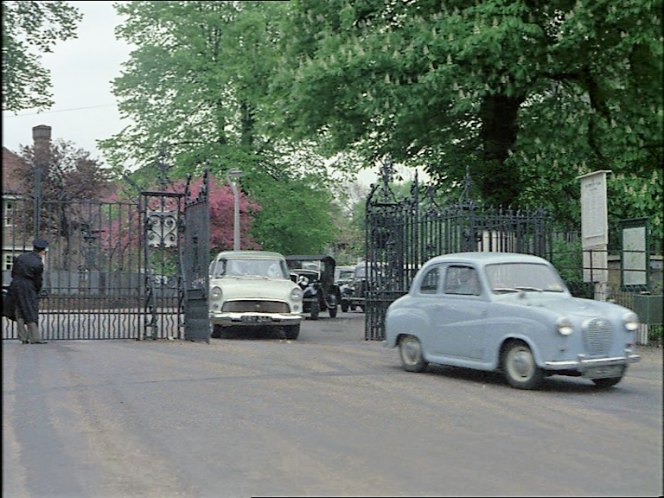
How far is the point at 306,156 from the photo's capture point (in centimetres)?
3838

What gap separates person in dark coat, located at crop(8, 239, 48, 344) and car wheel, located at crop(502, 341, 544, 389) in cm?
822

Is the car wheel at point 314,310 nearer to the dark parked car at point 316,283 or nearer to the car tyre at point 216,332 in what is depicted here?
the dark parked car at point 316,283

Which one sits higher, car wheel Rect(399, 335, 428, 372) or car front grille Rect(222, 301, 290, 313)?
car front grille Rect(222, 301, 290, 313)

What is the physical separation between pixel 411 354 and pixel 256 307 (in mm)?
6925

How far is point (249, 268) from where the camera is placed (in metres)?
18.2

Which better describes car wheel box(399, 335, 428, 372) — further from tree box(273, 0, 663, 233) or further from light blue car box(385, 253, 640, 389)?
tree box(273, 0, 663, 233)

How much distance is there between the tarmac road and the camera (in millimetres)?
1520

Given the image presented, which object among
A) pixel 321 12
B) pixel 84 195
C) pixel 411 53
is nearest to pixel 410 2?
pixel 411 53

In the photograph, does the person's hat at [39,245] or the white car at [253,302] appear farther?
the white car at [253,302]

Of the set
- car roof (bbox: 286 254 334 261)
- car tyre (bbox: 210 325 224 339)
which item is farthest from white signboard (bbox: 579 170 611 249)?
car roof (bbox: 286 254 334 261)

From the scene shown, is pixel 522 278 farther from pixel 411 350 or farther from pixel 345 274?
pixel 345 274

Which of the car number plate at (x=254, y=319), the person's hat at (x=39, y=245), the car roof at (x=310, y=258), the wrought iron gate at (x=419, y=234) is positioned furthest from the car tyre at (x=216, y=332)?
the car roof at (x=310, y=258)

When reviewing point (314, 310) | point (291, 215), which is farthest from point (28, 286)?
point (291, 215)

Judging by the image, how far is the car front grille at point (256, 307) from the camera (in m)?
16.8
